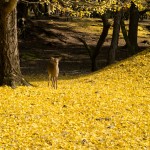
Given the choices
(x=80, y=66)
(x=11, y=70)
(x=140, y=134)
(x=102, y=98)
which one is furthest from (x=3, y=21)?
(x=80, y=66)

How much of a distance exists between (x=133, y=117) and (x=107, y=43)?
2843 centimetres

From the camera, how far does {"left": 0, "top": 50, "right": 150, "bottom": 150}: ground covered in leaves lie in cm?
767

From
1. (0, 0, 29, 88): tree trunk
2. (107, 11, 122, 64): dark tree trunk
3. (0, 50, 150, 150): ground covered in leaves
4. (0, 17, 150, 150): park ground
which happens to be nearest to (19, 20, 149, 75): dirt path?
(107, 11, 122, 64): dark tree trunk

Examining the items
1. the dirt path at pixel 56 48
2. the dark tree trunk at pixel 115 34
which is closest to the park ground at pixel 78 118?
the dark tree trunk at pixel 115 34

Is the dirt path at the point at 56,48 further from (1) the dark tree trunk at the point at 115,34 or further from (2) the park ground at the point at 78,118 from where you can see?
(2) the park ground at the point at 78,118

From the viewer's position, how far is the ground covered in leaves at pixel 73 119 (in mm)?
7668

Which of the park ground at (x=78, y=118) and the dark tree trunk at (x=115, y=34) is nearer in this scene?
the park ground at (x=78, y=118)

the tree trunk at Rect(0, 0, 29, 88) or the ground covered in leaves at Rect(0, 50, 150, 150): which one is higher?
the tree trunk at Rect(0, 0, 29, 88)

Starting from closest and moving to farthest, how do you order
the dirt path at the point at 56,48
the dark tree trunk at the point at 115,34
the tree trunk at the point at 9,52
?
the tree trunk at the point at 9,52 → the dark tree trunk at the point at 115,34 → the dirt path at the point at 56,48

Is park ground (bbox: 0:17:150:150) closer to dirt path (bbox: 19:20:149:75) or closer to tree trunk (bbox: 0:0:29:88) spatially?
tree trunk (bbox: 0:0:29:88)

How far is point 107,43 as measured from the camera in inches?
1486

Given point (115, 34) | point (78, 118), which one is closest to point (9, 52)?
point (78, 118)

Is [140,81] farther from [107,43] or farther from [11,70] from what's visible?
[107,43]

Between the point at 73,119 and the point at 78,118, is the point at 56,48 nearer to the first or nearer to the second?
the point at 78,118
